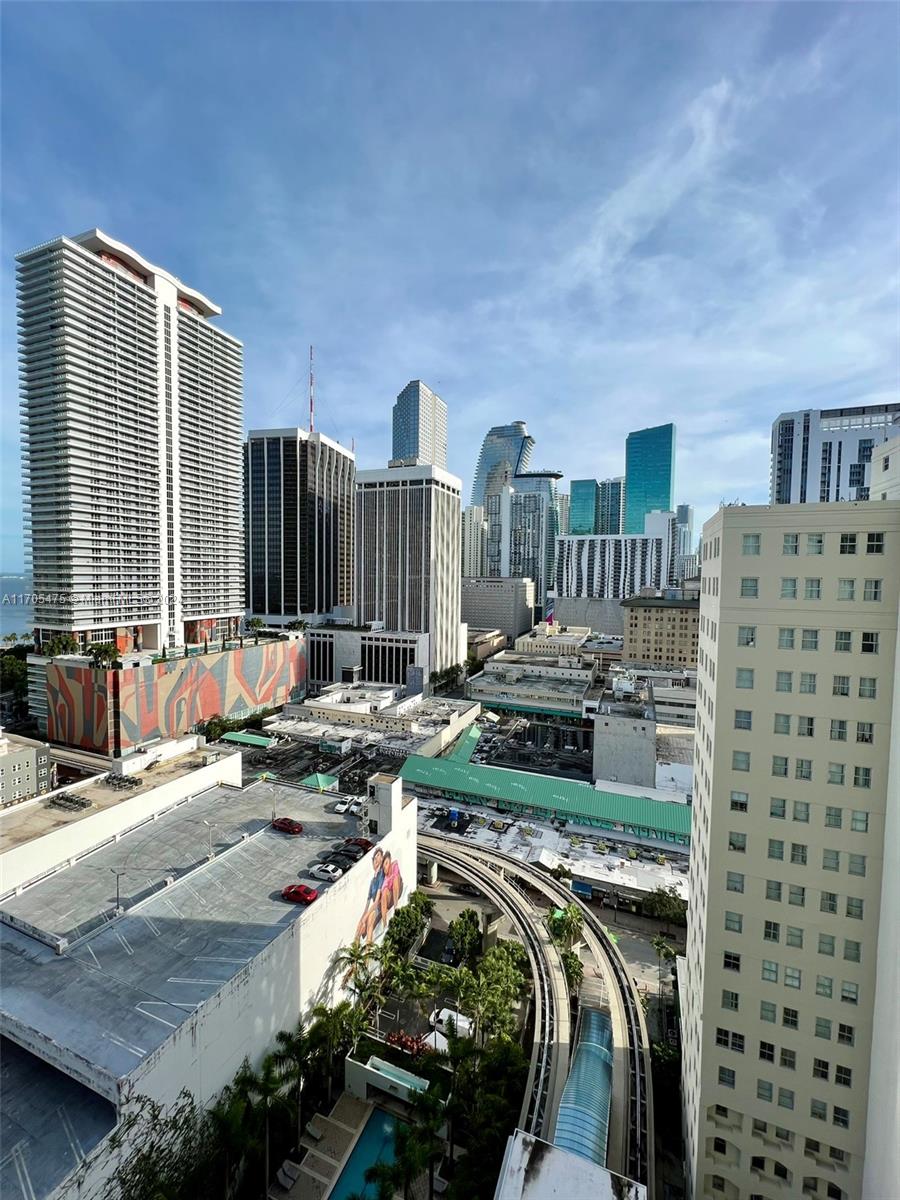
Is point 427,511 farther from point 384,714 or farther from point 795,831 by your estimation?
point 795,831

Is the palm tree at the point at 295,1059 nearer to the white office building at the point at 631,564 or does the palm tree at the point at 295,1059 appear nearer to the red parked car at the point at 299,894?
the red parked car at the point at 299,894

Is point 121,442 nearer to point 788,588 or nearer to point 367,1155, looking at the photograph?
point 367,1155

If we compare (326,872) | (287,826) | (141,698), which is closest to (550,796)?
(287,826)

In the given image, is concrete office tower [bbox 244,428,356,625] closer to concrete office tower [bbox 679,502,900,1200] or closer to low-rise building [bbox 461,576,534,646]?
low-rise building [bbox 461,576,534,646]

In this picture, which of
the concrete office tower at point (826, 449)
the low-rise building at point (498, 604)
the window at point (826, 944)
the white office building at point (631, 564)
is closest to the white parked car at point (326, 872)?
the window at point (826, 944)

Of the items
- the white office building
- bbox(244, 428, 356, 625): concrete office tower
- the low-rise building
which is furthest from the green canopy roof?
the white office building

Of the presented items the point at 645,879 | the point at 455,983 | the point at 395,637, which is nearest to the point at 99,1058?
the point at 455,983

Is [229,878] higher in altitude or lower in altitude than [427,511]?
lower

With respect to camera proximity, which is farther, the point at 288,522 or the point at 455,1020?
the point at 288,522
